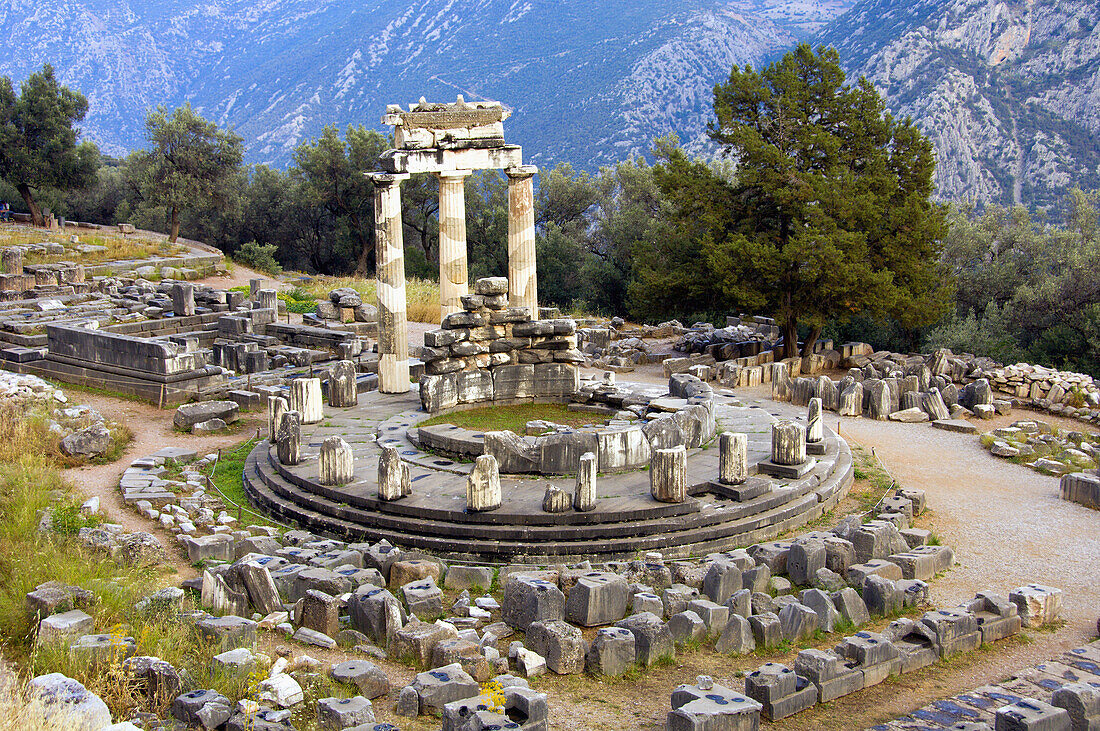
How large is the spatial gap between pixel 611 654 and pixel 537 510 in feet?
11.4

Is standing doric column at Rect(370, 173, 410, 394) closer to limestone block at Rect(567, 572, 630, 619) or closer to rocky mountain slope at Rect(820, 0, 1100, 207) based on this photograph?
limestone block at Rect(567, 572, 630, 619)

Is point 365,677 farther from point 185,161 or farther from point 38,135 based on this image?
point 38,135

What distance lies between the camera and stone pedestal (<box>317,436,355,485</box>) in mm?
12797

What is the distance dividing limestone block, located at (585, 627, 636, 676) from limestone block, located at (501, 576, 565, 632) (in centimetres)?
71

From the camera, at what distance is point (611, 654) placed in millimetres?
8359

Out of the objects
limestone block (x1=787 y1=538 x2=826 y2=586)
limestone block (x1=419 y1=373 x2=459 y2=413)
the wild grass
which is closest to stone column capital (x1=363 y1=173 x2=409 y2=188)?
limestone block (x1=419 y1=373 x2=459 y2=413)

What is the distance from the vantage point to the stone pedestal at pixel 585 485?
11.5 meters

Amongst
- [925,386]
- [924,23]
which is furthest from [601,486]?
[924,23]

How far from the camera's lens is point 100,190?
5038 centimetres

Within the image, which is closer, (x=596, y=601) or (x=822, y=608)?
(x=596, y=601)

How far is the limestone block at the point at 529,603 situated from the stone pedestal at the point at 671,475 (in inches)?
112

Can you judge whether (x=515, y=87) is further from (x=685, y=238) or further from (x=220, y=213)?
(x=685, y=238)

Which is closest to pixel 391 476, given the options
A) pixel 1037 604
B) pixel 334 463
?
pixel 334 463

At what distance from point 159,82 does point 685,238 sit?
115m
